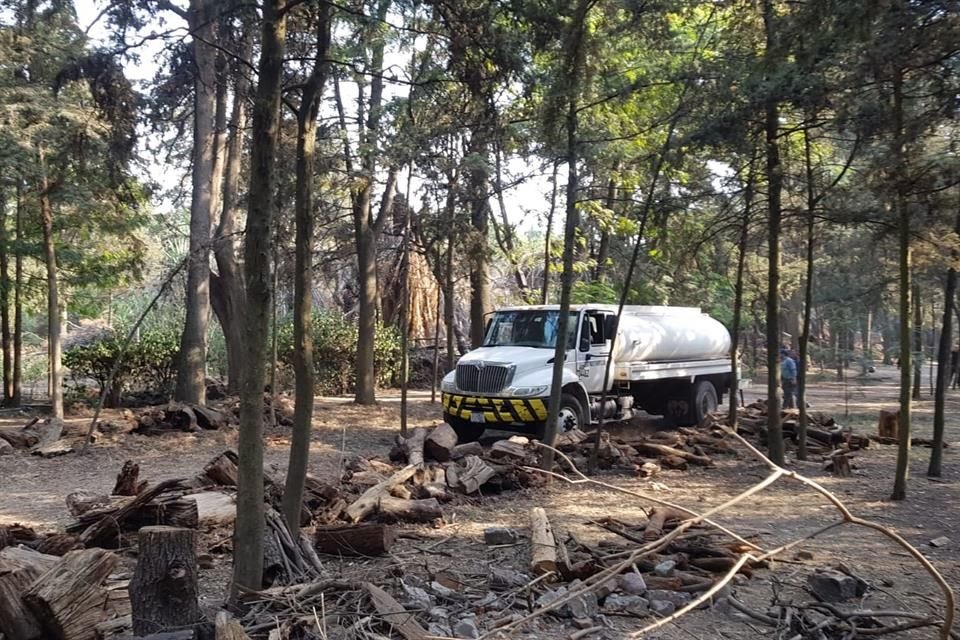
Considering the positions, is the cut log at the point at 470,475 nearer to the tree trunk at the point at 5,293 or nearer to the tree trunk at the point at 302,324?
the tree trunk at the point at 302,324

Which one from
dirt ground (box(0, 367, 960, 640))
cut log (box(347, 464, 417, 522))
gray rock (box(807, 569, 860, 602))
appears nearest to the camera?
gray rock (box(807, 569, 860, 602))

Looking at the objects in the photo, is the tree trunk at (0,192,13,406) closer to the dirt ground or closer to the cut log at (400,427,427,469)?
the dirt ground

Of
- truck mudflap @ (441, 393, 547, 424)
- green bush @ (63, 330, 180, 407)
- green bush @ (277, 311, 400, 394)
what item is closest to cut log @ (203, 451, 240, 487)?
truck mudflap @ (441, 393, 547, 424)

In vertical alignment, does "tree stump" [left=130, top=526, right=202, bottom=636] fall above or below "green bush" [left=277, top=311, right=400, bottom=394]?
below

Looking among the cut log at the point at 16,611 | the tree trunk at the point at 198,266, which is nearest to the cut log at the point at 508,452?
the cut log at the point at 16,611

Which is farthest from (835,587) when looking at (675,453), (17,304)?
(17,304)

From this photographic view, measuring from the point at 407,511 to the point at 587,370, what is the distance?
23.5 ft

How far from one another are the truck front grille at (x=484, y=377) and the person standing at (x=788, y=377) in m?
8.31

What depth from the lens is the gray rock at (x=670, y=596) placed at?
566 cm

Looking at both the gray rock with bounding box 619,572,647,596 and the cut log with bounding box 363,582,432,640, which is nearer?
the cut log with bounding box 363,582,432,640

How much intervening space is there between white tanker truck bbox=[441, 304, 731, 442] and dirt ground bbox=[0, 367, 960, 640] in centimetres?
222

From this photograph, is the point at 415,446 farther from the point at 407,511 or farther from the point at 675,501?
the point at 675,501

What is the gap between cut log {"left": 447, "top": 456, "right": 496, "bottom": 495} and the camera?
950 centimetres

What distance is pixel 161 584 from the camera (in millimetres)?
4777
